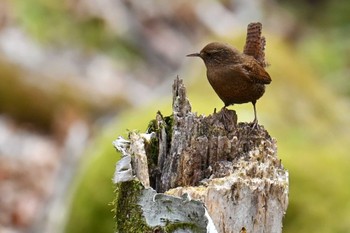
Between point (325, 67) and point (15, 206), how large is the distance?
721 centimetres

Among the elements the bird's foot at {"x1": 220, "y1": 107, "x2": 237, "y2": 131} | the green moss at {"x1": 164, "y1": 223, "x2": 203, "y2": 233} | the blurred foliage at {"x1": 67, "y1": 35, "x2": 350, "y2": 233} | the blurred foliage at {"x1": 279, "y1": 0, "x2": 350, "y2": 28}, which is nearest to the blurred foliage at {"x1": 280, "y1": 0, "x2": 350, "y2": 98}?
the blurred foliage at {"x1": 279, "y1": 0, "x2": 350, "y2": 28}

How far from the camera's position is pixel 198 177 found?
3.97 metres

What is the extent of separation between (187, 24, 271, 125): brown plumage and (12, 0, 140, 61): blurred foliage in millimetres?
9617

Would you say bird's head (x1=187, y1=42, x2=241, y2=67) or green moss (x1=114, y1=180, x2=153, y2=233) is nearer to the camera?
green moss (x1=114, y1=180, x2=153, y2=233)

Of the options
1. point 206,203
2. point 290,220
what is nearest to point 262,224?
point 206,203

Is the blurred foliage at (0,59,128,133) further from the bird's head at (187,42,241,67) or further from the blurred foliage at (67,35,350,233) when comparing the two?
the bird's head at (187,42,241,67)

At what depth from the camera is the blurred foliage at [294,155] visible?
270 inches

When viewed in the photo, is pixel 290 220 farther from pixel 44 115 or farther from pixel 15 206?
pixel 44 115

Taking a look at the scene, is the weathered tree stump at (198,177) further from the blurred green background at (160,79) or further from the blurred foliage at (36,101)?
the blurred foliage at (36,101)

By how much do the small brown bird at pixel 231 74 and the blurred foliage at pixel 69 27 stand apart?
9622 mm

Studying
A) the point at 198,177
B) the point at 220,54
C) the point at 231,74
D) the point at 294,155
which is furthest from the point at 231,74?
the point at 294,155

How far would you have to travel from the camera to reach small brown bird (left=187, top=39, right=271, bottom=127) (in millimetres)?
4945

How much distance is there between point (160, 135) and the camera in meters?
4.08

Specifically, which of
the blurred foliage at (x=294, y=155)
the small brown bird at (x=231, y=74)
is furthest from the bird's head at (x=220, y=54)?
the blurred foliage at (x=294, y=155)
